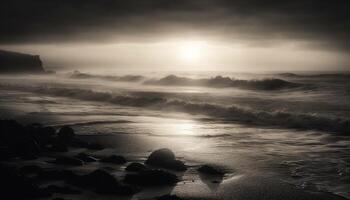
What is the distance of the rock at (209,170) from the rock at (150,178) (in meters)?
1.06

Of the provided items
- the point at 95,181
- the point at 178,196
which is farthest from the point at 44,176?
the point at 178,196

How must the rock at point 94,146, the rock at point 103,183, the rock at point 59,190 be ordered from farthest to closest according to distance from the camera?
the rock at point 94,146 < the rock at point 103,183 < the rock at point 59,190

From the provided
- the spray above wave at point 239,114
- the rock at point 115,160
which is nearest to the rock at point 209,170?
the rock at point 115,160

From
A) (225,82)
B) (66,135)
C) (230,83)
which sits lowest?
(66,135)

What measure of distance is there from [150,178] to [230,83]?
3913 centimetres

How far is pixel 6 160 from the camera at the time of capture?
35.7 feet

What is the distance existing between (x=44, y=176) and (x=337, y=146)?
8.26 metres

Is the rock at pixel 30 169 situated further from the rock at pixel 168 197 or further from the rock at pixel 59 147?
the rock at pixel 168 197

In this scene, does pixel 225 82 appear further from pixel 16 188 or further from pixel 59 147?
pixel 16 188

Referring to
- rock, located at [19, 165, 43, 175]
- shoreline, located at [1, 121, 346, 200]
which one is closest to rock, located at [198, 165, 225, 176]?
shoreline, located at [1, 121, 346, 200]

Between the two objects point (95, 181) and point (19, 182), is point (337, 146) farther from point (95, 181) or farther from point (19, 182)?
point (19, 182)

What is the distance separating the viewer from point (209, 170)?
10.1m

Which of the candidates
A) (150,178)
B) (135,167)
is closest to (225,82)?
(135,167)

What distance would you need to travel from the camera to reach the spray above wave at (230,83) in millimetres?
41781
